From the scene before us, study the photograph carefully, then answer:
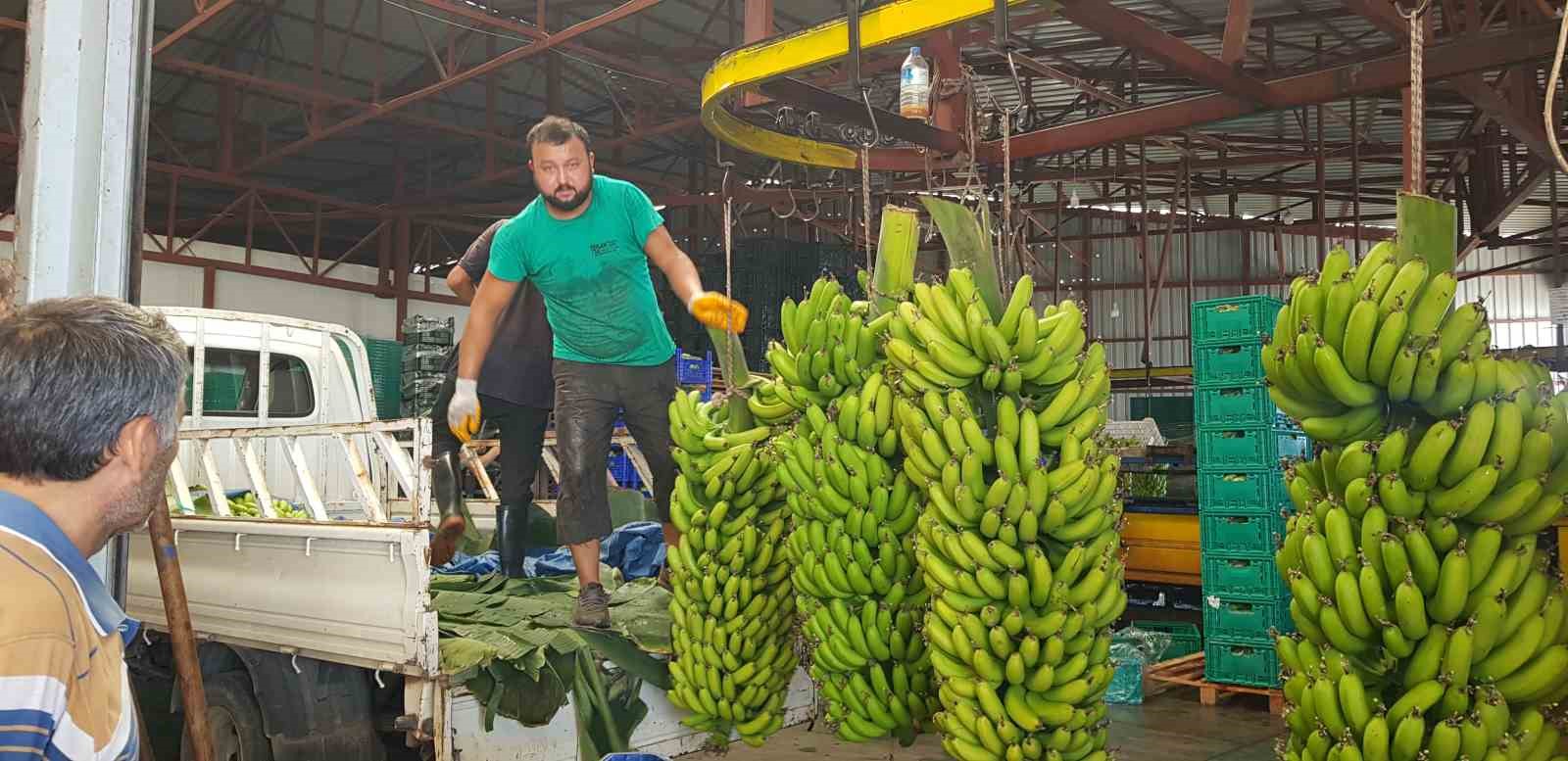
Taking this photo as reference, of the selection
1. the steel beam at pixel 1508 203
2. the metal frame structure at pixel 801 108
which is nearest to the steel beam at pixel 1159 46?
the metal frame structure at pixel 801 108

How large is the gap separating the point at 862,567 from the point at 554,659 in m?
1.49

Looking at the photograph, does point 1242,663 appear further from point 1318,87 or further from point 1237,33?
point 1237,33

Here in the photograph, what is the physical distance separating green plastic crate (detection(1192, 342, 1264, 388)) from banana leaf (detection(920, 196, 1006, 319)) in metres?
3.76

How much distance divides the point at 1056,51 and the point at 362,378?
27.5ft

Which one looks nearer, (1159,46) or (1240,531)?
(1159,46)

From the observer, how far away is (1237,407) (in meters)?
6.36

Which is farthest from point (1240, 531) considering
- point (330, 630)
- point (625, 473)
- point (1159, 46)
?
point (625, 473)

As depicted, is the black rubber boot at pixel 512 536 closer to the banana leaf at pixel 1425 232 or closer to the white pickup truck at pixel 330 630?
the white pickup truck at pixel 330 630

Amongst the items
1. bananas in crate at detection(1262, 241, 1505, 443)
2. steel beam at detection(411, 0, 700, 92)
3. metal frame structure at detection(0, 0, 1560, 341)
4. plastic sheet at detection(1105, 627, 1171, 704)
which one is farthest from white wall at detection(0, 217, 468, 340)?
bananas in crate at detection(1262, 241, 1505, 443)

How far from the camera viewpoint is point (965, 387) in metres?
2.95

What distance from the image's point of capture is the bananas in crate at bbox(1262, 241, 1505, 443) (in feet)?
8.21

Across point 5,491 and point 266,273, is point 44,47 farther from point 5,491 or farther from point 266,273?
point 266,273

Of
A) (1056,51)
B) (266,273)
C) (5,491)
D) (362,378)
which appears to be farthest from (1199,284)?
(5,491)

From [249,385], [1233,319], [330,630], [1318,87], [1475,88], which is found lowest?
[330,630]
